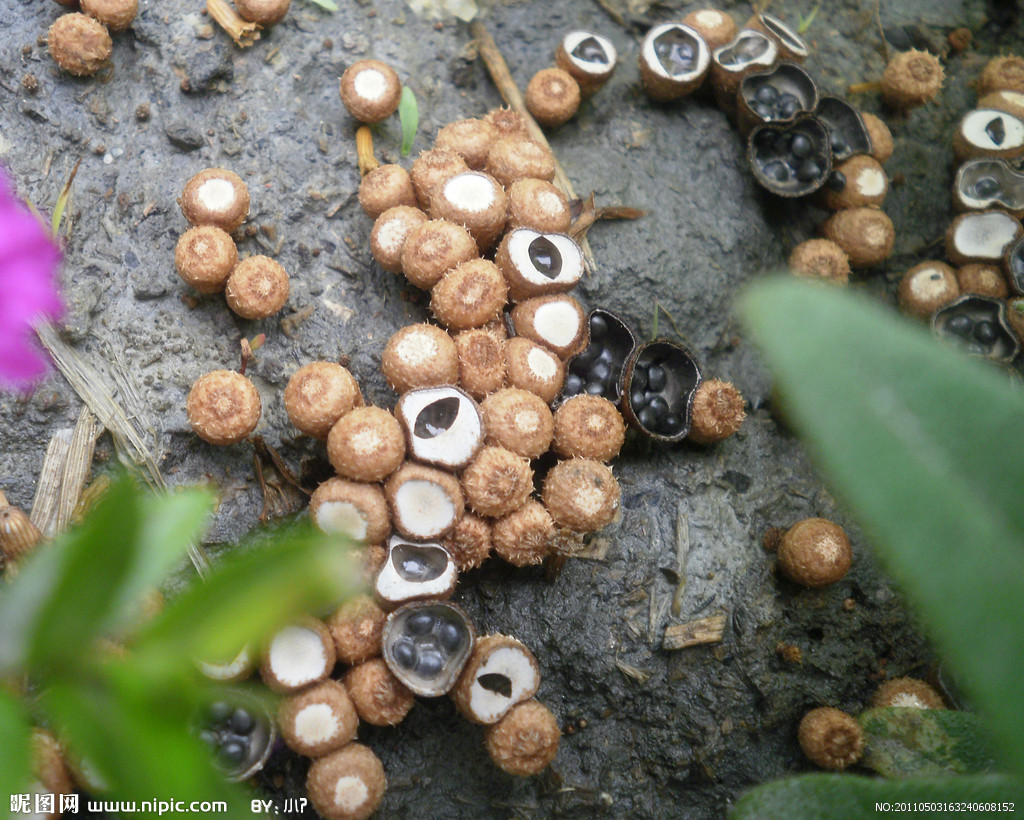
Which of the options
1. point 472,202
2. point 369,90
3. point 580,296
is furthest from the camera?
point 580,296

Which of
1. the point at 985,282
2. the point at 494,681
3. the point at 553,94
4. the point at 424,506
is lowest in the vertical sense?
the point at 494,681

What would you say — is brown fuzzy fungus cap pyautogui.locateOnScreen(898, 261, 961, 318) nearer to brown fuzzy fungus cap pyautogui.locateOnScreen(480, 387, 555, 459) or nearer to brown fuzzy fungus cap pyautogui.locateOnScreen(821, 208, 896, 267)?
brown fuzzy fungus cap pyautogui.locateOnScreen(821, 208, 896, 267)

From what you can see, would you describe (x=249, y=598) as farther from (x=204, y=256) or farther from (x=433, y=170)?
(x=433, y=170)

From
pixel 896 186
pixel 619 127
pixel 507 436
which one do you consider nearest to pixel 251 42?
pixel 619 127

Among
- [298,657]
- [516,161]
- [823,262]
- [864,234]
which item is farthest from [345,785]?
[864,234]

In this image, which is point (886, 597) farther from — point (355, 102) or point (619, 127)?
point (355, 102)
